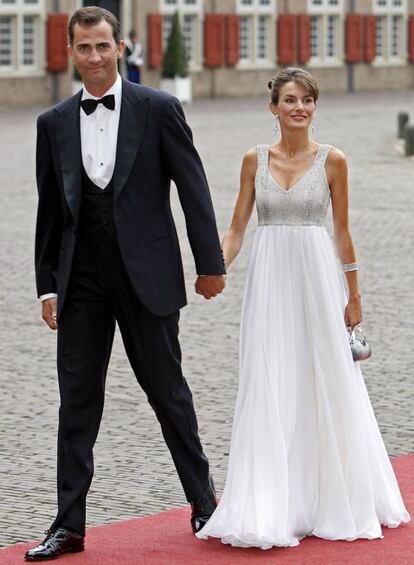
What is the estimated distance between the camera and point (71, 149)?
550 centimetres

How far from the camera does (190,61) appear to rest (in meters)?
42.9

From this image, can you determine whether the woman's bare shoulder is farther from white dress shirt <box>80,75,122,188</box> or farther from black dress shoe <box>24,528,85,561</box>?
black dress shoe <box>24,528,85,561</box>

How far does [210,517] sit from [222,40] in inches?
1519

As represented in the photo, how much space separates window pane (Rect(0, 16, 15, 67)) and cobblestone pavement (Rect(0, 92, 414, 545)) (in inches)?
714

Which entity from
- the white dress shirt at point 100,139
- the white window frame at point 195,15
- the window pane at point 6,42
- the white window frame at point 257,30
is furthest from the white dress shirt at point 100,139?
the white window frame at point 257,30

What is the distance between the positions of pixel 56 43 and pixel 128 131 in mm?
33380

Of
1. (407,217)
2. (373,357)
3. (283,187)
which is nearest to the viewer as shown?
(283,187)

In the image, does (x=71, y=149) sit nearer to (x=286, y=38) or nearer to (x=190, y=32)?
(x=190, y=32)

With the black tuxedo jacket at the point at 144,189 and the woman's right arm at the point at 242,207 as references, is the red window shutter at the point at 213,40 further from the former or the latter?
the black tuxedo jacket at the point at 144,189

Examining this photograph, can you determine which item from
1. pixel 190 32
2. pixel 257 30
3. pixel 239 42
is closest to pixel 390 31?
pixel 257 30

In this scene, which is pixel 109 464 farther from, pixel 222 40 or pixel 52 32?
pixel 222 40

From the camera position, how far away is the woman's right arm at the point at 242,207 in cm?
590

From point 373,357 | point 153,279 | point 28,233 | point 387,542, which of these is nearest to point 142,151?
point 153,279

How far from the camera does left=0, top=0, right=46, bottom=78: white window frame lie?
37.9 m
